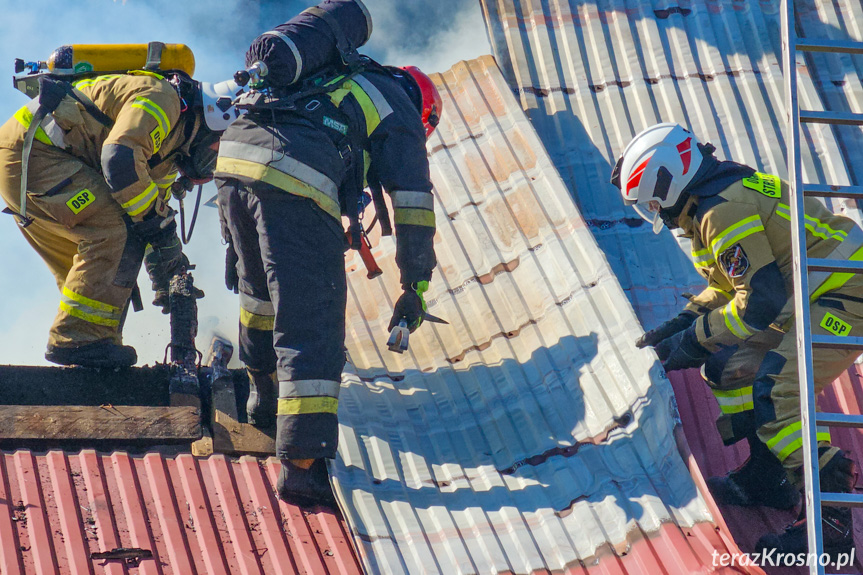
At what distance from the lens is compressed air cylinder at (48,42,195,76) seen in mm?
5129

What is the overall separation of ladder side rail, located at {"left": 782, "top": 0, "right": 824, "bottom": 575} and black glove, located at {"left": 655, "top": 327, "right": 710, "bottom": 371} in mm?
1128

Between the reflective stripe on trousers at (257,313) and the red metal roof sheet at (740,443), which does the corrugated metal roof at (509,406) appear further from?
the reflective stripe on trousers at (257,313)

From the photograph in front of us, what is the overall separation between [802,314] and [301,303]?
2.04 metres

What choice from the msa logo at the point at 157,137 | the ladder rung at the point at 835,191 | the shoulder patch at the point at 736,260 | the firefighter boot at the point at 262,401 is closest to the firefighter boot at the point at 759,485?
the shoulder patch at the point at 736,260

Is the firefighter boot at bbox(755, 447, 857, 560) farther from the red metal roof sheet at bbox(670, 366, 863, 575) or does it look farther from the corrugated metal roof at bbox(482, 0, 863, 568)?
the corrugated metal roof at bbox(482, 0, 863, 568)

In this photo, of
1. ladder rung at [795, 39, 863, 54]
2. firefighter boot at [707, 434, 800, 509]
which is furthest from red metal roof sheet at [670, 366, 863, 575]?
ladder rung at [795, 39, 863, 54]

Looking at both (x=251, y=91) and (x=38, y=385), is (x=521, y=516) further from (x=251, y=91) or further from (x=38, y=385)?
(x=38, y=385)

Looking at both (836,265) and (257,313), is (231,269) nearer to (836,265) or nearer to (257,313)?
(257,313)

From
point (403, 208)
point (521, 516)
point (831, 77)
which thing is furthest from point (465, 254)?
point (831, 77)

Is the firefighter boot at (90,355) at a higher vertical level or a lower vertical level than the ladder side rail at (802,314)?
higher

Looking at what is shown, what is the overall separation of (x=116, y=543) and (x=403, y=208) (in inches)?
73.5

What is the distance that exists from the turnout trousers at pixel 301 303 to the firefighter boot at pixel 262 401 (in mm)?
519

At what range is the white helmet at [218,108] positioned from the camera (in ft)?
16.9

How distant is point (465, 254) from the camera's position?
5.52 meters
